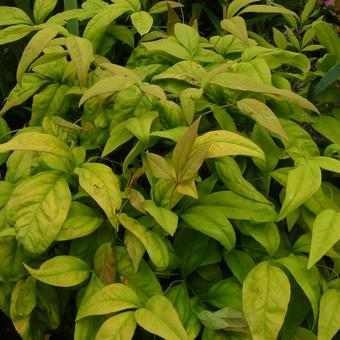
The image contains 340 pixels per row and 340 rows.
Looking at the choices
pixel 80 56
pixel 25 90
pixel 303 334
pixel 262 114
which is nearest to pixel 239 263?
pixel 303 334

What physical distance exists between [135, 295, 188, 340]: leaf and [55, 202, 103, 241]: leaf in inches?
6.7

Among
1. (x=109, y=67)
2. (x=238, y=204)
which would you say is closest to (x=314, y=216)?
(x=238, y=204)

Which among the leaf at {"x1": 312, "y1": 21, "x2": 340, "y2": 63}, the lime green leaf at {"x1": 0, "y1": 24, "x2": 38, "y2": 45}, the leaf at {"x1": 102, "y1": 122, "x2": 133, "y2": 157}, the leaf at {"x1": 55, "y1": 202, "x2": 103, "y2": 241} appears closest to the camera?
the leaf at {"x1": 55, "y1": 202, "x2": 103, "y2": 241}

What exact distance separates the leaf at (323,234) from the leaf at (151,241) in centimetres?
25

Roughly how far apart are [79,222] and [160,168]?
0.18 metres

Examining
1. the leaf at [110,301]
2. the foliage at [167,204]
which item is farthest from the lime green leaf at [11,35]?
the leaf at [110,301]

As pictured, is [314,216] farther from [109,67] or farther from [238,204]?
[109,67]

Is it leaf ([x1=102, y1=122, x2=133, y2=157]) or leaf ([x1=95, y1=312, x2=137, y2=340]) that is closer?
leaf ([x1=95, y1=312, x2=137, y2=340])

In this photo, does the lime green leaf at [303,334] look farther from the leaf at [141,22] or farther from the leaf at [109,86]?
the leaf at [141,22]

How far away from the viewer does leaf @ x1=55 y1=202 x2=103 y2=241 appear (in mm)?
1096

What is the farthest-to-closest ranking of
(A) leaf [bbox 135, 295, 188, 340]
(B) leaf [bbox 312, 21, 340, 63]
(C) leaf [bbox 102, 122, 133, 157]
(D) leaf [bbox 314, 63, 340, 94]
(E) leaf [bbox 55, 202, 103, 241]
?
(B) leaf [bbox 312, 21, 340, 63]
(D) leaf [bbox 314, 63, 340, 94]
(C) leaf [bbox 102, 122, 133, 157]
(E) leaf [bbox 55, 202, 103, 241]
(A) leaf [bbox 135, 295, 188, 340]

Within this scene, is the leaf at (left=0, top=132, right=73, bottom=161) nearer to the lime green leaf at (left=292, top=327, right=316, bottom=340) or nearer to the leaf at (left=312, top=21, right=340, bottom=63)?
the lime green leaf at (left=292, top=327, right=316, bottom=340)

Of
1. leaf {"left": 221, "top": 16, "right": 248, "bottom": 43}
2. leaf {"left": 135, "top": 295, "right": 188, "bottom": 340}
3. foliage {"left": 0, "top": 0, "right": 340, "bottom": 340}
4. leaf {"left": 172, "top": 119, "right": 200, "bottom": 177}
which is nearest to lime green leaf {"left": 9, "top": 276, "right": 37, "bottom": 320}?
foliage {"left": 0, "top": 0, "right": 340, "bottom": 340}

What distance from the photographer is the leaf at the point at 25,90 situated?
4.46 ft
